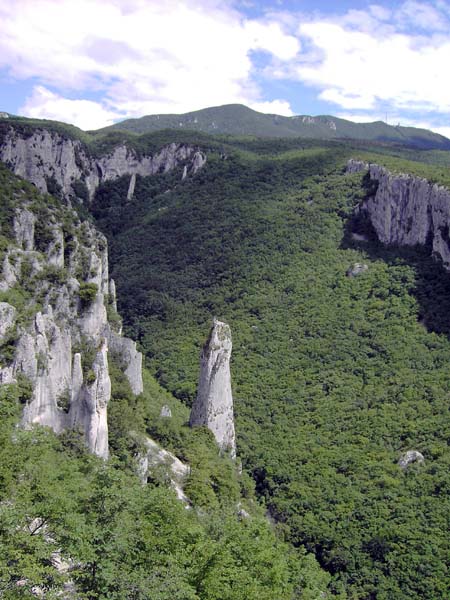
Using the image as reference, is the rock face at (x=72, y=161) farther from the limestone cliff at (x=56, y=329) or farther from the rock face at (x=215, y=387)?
the rock face at (x=215, y=387)

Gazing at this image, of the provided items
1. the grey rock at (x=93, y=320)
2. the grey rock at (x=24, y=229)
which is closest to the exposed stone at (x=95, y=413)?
the grey rock at (x=93, y=320)

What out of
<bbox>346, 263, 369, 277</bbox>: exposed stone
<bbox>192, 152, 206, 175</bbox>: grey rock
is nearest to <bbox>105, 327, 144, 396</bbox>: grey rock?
<bbox>346, 263, 369, 277</bbox>: exposed stone

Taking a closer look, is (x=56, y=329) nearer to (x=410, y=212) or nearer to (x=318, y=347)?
(x=318, y=347)

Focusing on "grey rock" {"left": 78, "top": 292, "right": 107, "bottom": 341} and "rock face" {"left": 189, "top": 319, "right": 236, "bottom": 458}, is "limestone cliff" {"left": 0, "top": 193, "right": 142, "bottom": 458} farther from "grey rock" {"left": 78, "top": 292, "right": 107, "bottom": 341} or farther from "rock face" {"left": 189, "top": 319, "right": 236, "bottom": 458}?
"rock face" {"left": 189, "top": 319, "right": 236, "bottom": 458}

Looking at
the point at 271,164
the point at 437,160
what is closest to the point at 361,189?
the point at 271,164

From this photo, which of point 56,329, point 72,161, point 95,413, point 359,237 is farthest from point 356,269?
point 72,161

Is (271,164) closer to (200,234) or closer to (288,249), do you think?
(200,234)
